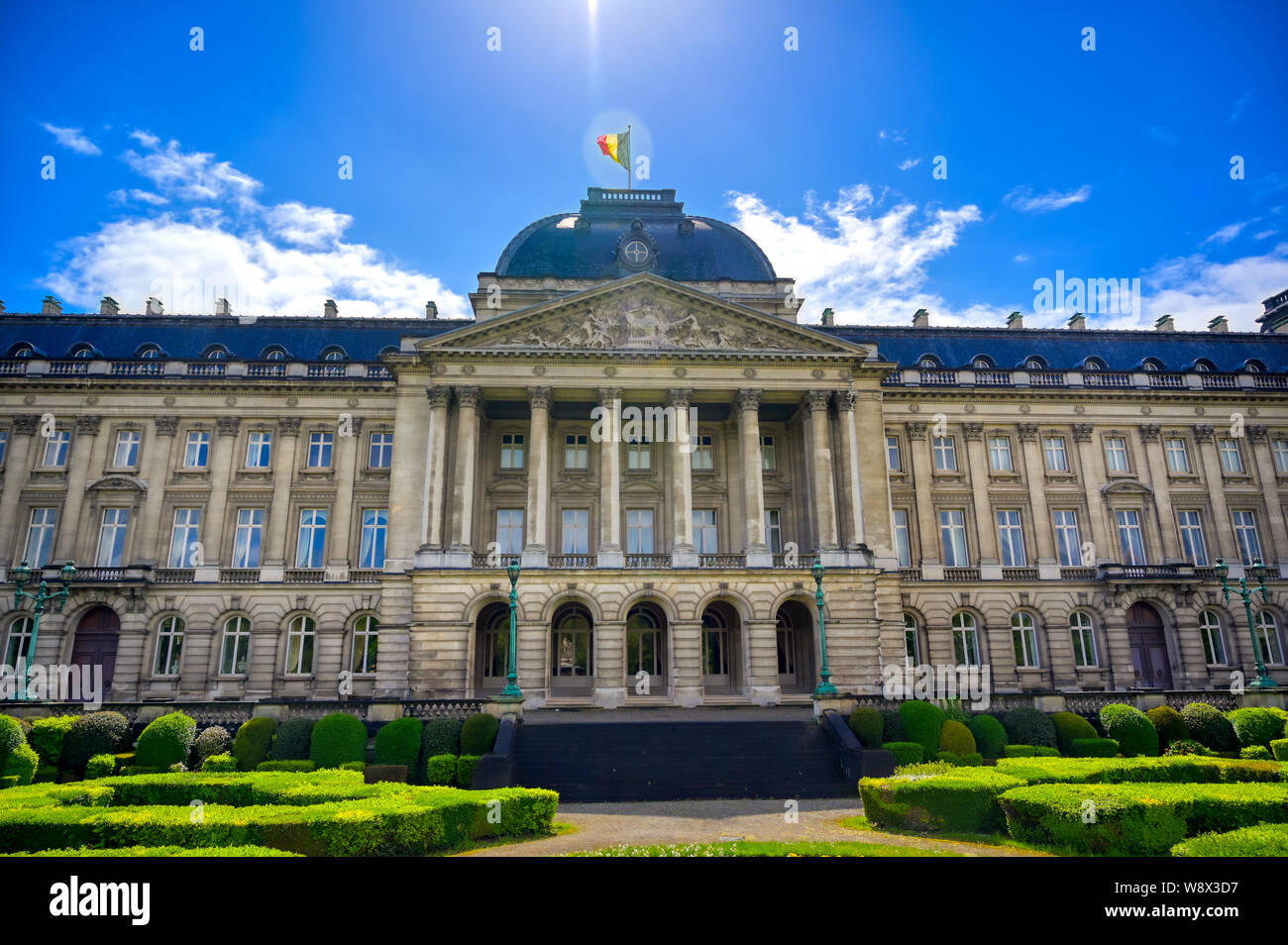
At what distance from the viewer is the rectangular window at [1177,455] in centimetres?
4554

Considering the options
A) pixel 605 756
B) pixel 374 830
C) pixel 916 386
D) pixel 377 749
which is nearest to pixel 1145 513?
pixel 916 386

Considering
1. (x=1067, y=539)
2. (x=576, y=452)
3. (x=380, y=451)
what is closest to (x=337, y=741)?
(x=576, y=452)

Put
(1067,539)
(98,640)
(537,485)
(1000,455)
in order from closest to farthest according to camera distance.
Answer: (537,485)
(98,640)
(1067,539)
(1000,455)

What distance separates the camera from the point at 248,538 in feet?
137

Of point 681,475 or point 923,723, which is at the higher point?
point 681,475

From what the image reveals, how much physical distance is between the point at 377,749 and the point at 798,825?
12.7 meters

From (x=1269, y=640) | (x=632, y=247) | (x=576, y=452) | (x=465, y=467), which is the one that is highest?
(x=632, y=247)

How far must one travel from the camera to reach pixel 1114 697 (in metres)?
30.0

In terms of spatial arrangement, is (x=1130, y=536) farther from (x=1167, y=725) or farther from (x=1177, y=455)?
(x=1167, y=725)

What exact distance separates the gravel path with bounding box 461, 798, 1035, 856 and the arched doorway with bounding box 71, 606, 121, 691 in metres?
30.0

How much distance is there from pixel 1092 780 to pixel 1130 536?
3318 centimetres
